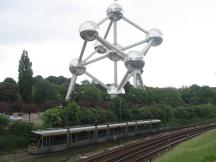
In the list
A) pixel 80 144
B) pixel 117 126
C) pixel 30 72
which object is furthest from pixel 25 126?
pixel 30 72

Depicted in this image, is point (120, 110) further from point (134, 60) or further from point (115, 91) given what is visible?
point (115, 91)

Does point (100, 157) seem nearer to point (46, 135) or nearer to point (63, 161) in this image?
point (63, 161)

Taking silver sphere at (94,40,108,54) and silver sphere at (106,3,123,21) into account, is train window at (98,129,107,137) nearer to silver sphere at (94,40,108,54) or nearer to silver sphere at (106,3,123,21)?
silver sphere at (94,40,108,54)

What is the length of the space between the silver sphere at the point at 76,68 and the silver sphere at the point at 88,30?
14.0 metres

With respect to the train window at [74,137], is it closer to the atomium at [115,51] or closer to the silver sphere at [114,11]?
the atomium at [115,51]

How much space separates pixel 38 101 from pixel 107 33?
27.1 meters

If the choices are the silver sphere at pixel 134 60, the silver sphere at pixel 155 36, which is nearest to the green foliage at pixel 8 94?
the silver sphere at pixel 134 60

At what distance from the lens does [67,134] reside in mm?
41156

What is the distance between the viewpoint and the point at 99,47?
324 feet

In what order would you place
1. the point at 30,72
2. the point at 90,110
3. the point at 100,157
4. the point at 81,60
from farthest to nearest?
1. the point at 81,60
2. the point at 30,72
3. the point at 90,110
4. the point at 100,157

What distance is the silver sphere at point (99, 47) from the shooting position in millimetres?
97831

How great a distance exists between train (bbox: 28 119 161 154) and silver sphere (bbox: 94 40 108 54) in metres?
43.0

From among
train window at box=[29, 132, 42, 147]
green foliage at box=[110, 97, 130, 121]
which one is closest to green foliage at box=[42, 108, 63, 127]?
train window at box=[29, 132, 42, 147]

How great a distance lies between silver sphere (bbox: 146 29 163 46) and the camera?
97125mm
